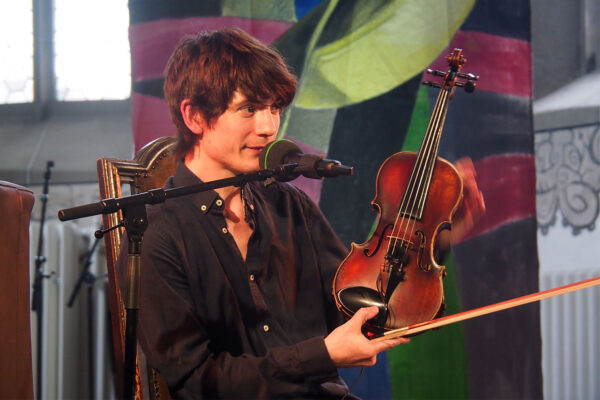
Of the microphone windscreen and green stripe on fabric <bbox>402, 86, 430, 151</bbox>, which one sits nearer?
the microphone windscreen

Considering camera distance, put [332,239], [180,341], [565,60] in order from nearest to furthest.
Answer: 1. [180,341]
2. [332,239]
3. [565,60]

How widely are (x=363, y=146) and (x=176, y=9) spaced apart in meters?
0.81

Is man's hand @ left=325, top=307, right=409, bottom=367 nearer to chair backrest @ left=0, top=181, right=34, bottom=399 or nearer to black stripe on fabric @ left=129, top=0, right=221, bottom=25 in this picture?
chair backrest @ left=0, top=181, right=34, bottom=399

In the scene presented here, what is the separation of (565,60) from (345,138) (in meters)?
1.33

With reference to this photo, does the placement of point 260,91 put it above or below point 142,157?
above

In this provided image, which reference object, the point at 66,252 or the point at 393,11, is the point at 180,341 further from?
the point at 66,252

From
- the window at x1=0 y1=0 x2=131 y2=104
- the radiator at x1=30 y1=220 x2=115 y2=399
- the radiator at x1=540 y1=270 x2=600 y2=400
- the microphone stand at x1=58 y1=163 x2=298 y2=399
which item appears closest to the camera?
the microphone stand at x1=58 y1=163 x2=298 y2=399

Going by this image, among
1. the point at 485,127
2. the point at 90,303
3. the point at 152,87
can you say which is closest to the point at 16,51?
the point at 90,303

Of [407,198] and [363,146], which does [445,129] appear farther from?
[407,198]

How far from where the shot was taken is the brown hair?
4.84 feet

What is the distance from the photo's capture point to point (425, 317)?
1.32 meters

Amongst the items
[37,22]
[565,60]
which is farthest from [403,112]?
[37,22]

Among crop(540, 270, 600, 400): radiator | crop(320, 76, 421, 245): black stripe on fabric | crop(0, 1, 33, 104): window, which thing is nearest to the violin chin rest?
crop(320, 76, 421, 245): black stripe on fabric

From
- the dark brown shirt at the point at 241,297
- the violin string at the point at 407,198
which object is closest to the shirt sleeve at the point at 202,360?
the dark brown shirt at the point at 241,297
